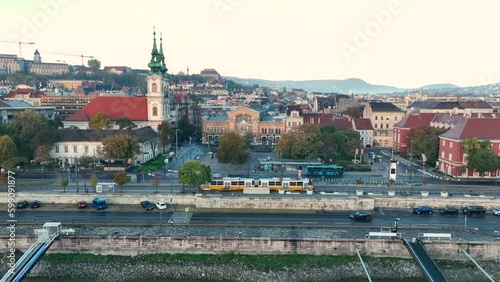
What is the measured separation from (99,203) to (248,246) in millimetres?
14728

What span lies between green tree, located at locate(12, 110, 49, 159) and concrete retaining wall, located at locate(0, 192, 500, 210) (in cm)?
1618

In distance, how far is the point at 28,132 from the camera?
47.8 metres

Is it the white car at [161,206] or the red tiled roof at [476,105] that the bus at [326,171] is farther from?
the red tiled roof at [476,105]

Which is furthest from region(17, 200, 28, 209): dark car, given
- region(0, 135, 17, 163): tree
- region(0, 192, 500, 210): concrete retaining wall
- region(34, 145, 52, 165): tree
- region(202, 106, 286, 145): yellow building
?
region(202, 106, 286, 145): yellow building

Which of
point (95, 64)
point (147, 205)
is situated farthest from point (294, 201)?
point (95, 64)

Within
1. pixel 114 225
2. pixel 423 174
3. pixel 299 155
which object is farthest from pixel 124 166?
pixel 423 174

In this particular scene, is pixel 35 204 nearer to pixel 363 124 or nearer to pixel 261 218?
pixel 261 218

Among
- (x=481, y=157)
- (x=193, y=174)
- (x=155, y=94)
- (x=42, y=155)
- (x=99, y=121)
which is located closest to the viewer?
(x=193, y=174)

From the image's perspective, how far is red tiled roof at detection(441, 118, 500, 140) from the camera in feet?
137

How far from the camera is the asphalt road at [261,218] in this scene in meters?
27.5

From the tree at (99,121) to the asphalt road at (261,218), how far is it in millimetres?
28459

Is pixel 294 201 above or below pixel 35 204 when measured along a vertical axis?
above

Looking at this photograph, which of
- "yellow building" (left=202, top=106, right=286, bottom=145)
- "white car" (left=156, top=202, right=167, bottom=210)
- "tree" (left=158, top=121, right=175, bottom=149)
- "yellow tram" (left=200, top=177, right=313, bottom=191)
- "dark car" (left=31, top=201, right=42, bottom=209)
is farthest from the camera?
"yellow building" (left=202, top=106, right=286, bottom=145)

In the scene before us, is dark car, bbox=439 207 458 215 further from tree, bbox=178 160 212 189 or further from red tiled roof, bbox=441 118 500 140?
tree, bbox=178 160 212 189
